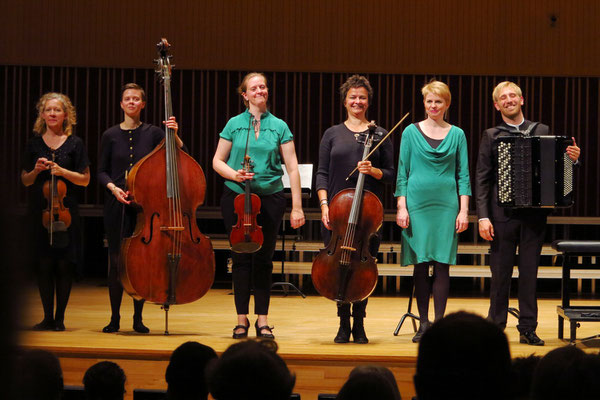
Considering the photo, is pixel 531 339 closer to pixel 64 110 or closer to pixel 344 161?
pixel 344 161

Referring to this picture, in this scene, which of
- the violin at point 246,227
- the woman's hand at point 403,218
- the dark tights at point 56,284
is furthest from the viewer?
the dark tights at point 56,284

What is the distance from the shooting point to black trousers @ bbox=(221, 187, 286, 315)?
3940 mm

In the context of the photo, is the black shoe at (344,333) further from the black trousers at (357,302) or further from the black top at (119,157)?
the black top at (119,157)

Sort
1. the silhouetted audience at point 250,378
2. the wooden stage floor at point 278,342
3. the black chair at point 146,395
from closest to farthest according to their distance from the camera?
the silhouetted audience at point 250,378
the black chair at point 146,395
the wooden stage floor at point 278,342

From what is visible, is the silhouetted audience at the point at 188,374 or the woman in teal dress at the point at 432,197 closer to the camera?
the silhouetted audience at the point at 188,374

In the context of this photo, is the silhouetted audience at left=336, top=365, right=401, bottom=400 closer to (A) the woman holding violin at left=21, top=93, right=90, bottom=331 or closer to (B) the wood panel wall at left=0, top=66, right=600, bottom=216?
(A) the woman holding violin at left=21, top=93, right=90, bottom=331

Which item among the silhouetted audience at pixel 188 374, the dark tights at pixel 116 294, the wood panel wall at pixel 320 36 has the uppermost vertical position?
the wood panel wall at pixel 320 36

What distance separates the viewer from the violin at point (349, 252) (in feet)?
12.5

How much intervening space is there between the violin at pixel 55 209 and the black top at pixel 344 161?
147cm

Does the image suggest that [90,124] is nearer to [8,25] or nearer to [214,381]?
[214,381]

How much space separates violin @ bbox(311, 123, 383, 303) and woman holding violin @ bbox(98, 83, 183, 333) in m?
1.12

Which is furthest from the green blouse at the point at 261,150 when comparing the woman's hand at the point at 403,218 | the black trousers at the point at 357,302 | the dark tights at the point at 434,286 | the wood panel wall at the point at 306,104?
the wood panel wall at the point at 306,104

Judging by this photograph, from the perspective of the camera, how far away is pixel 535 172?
13.5 feet

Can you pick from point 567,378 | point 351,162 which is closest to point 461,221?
point 351,162
